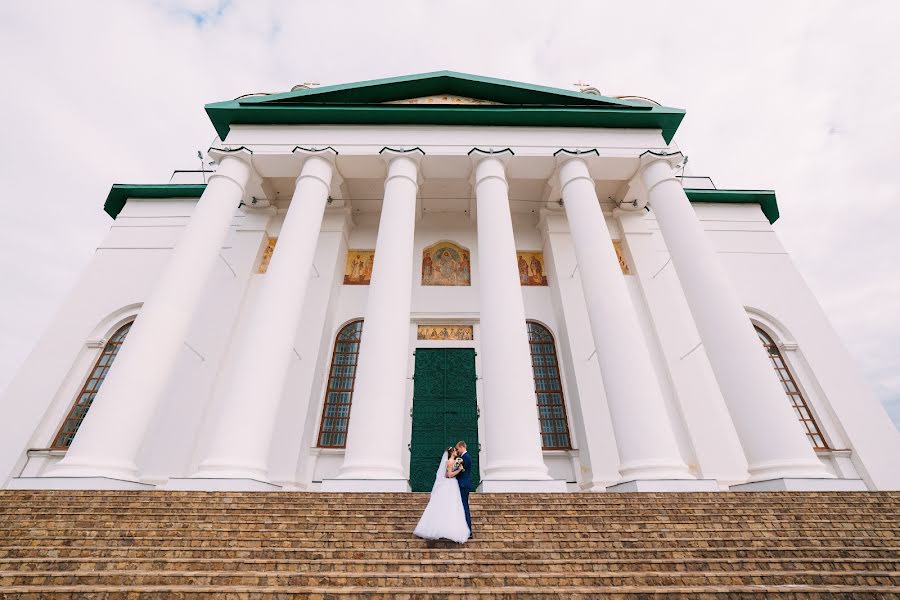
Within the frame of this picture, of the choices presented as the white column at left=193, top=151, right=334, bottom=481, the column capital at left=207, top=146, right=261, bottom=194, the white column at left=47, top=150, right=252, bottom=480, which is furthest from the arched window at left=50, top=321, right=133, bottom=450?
the column capital at left=207, top=146, right=261, bottom=194

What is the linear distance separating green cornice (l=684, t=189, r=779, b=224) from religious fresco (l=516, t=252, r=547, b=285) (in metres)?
5.89

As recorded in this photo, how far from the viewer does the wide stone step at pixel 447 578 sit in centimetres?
371

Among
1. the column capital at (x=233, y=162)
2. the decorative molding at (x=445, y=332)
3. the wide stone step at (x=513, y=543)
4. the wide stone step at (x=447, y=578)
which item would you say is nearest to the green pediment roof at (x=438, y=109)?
the column capital at (x=233, y=162)

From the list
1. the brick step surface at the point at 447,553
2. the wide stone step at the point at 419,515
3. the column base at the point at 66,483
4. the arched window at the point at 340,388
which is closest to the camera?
the brick step surface at the point at 447,553

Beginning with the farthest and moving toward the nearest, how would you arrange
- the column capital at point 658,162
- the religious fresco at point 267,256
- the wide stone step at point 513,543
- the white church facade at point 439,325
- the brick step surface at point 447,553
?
the religious fresco at point 267,256
the column capital at point 658,162
the white church facade at point 439,325
the wide stone step at point 513,543
the brick step surface at point 447,553

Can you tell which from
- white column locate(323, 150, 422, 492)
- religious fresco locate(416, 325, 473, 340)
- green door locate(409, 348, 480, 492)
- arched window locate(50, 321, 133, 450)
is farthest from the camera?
religious fresco locate(416, 325, 473, 340)

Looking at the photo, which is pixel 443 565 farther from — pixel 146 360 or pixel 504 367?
pixel 146 360

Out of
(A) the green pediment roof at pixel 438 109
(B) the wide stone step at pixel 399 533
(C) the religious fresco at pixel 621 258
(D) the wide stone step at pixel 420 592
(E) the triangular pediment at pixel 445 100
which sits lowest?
(D) the wide stone step at pixel 420 592

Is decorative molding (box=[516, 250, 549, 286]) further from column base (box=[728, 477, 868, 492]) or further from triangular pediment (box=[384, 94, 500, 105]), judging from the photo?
column base (box=[728, 477, 868, 492])

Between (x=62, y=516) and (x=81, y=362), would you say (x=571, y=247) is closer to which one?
(x=62, y=516)

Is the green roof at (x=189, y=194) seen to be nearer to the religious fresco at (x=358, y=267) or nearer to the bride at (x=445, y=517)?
the religious fresco at (x=358, y=267)

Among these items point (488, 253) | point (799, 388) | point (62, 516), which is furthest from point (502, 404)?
point (799, 388)

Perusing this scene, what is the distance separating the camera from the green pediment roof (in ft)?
36.1

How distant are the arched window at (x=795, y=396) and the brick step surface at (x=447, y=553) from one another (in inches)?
295
